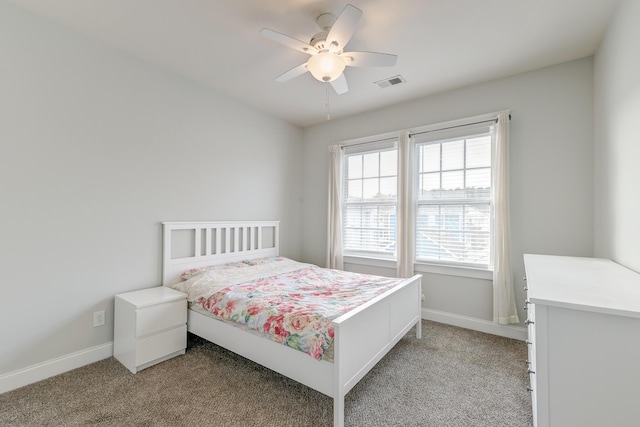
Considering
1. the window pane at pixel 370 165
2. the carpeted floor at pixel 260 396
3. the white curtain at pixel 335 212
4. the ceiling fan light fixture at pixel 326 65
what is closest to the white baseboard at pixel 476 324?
the carpeted floor at pixel 260 396

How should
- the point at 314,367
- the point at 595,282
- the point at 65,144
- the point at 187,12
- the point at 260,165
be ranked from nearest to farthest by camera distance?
the point at 595,282 < the point at 314,367 < the point at 187,12 < the point at 65,144 < the point at 260,165

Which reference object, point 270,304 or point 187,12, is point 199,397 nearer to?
point 270,304

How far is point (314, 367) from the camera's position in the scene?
1.70m

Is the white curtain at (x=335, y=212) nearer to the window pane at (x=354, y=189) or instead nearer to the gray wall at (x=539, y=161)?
the window pane at (x=354, y=189)

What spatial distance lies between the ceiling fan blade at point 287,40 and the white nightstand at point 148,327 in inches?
86.5

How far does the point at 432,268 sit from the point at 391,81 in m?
2.18

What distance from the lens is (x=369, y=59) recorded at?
2129 millimetres

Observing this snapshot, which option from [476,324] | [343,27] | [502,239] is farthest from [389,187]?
[343,27]

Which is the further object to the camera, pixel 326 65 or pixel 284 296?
pixel 284 296

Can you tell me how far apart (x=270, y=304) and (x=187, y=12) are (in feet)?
7.27

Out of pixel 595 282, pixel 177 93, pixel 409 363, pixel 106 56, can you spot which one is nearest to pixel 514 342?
pixel 409 363

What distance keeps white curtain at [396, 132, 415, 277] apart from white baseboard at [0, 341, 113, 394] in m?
3.09

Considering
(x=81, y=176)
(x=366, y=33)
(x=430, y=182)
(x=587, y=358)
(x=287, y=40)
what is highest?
(x=366, y=33)

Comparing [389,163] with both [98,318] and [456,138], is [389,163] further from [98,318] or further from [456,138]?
[98,318]
